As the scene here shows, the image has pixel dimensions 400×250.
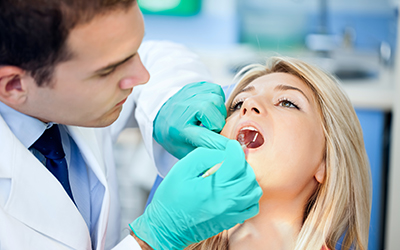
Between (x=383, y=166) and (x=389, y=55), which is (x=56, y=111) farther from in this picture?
(x=389, y=55)

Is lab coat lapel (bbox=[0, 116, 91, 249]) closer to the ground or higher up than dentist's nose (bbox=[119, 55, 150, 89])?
closer to the ground

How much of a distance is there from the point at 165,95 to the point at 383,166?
1.40m

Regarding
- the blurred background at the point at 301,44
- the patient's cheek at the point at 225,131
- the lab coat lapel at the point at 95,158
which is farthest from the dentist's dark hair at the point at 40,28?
the blurred background at the point at 301,44

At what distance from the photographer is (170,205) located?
89 cm

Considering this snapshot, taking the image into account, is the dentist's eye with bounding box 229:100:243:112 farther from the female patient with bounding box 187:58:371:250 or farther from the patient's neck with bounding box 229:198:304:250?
the patient's neck with bounding box 229:198:304:250

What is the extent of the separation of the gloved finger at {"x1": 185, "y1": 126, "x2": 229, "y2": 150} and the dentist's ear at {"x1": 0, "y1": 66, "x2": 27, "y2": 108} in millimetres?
439

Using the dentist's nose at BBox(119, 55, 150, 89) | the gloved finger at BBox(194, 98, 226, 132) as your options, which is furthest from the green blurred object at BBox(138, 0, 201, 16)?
the dentist's nose at BBox(119, 55, 150, 89)

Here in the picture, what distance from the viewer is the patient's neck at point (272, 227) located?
108cm

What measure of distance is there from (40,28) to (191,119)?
1.61ft

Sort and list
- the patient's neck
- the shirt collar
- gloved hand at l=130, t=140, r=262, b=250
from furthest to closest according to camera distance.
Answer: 1. the patient's neck
2. the shirt collar
3. gloved hand at l=130, t=140, r=262, b=250

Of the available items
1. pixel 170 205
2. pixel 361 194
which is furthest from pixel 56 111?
pixel 361 194

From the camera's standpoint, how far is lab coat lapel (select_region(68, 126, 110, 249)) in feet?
3.55

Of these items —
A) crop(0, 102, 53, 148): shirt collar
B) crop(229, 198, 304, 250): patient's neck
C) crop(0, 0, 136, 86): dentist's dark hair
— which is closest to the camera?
crop(0, 0, 136, 86): dentist's dark hair

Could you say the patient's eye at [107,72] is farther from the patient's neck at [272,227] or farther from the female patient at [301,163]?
the patient's neck at [272,227]
